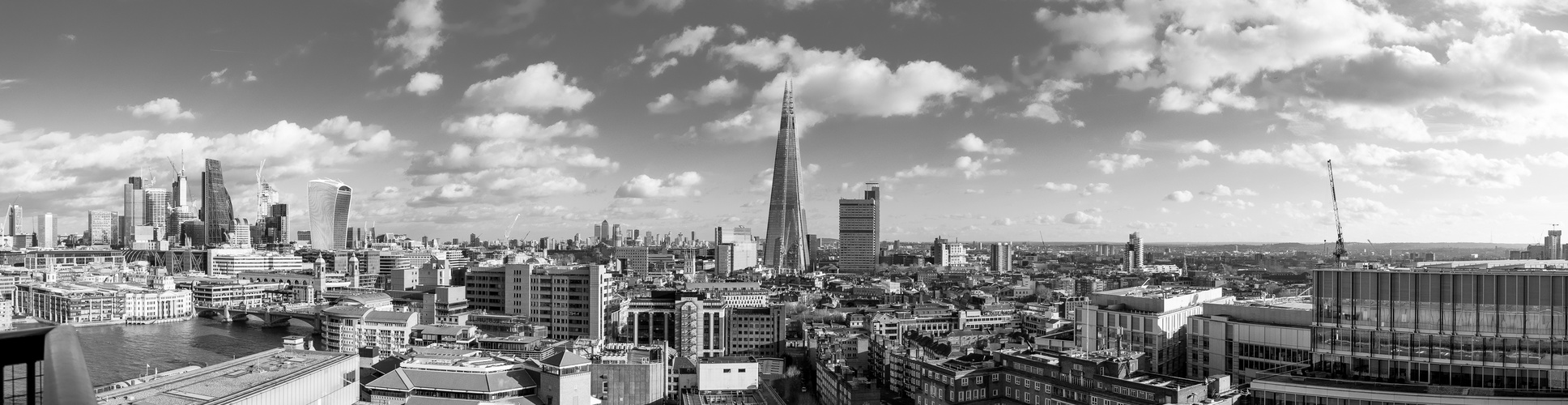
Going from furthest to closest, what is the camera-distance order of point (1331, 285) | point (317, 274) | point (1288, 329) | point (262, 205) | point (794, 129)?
point (262, 205)
point (794, 129)
point (317, 274)
point (1288, 329)
point (1331, 285)

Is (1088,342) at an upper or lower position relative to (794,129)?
lower

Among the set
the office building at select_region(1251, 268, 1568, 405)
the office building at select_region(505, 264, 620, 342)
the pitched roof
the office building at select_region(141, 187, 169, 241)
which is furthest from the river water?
the office building at select_region(141, 187, 169, 241)

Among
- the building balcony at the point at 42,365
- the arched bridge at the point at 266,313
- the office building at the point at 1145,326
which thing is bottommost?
the arched bridge at the point at 266,313

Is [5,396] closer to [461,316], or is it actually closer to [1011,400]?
[1011,400]

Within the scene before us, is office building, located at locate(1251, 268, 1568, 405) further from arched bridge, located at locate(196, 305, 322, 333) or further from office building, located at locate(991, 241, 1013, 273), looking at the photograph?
office building, located at locate(991, 241, 1013, 273)

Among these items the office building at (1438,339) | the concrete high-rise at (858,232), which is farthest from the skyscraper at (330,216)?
the office building at (1438,339)

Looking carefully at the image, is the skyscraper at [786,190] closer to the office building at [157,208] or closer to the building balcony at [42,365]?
the office building at [157,208]

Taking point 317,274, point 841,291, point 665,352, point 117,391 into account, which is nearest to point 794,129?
point 841,291
